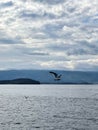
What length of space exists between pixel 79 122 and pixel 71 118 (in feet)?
17.4

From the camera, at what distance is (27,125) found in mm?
59906

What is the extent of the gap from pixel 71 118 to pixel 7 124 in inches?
486

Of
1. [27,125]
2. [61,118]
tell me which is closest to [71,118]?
[61,118]

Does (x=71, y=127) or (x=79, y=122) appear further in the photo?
(x=79, y=122)

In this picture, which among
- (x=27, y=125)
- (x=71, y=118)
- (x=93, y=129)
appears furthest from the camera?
(x=71, y=118)

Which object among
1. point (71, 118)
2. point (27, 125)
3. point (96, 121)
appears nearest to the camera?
point (27, 125)

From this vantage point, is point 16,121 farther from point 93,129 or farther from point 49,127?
point 93,129

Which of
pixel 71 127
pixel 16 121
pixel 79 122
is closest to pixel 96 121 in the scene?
pixel 79 122

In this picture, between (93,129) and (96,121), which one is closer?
(93,129)

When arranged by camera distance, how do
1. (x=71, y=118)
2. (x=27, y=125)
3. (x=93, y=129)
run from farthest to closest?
(x=71, y=118)
(x=27, y=125)
(x=93, y=129)

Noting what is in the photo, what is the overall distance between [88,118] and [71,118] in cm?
292

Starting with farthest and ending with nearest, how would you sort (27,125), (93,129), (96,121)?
(96,121), (27,125), (93,129)

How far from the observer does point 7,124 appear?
61406 mm

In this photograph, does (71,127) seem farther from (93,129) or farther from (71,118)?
(71,118)
